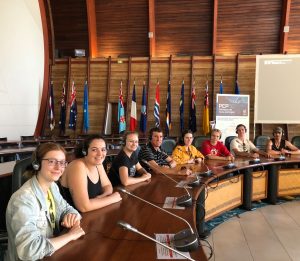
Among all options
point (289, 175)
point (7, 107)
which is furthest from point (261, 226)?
point (7, 107)

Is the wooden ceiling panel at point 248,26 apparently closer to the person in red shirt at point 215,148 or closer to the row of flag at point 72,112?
the row of flag at point 72,112

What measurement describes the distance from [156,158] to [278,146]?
8.28 feet

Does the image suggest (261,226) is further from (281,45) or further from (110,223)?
(281,45)

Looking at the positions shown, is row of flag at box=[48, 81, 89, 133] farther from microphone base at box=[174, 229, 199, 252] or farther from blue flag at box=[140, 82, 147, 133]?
microphone base at box=[174, 229, 199, 252]

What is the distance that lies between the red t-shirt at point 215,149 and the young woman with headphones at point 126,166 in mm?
1814

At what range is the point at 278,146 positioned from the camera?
526 cm

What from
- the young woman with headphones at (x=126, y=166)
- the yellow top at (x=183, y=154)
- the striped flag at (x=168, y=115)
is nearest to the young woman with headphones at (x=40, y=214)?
the young woman with headphones at (x=126, y=166)

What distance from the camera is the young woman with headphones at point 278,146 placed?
16.7 ft

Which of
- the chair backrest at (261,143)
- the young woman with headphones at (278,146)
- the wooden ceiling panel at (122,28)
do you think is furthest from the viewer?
the wooden ceiling panel at (122,28)

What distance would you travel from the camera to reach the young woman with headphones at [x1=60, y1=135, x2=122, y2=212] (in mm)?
1969

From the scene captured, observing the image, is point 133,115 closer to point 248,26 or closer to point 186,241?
point 248,26

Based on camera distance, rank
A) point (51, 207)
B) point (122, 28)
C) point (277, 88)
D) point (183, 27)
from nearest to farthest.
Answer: point (51, 207) < point (277, 88) < point (183, 27) < point (122, 28)

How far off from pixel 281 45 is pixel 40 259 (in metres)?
8.76

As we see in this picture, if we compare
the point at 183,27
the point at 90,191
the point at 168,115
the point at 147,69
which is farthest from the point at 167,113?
the point at 90,191
